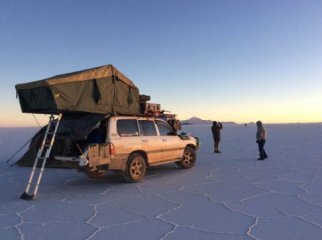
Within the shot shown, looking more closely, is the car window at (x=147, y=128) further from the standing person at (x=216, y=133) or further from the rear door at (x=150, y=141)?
the standing person at (x=216, y=133)

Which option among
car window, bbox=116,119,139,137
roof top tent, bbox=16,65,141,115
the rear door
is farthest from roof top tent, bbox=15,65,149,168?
the rear door

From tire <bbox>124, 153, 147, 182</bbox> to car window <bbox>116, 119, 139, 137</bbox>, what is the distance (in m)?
0.58

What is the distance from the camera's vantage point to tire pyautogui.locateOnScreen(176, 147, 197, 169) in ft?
37.4

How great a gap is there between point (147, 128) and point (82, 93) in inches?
94.7

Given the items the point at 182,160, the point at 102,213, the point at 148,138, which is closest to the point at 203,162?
the point at 182,160

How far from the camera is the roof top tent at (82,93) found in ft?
24.7

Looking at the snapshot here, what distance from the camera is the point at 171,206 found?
259 inches

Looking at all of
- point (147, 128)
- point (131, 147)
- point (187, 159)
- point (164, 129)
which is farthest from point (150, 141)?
point (187, 159)

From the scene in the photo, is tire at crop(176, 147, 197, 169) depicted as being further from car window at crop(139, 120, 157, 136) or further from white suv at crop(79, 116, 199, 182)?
car window at crop(139, 120, 157, 136)

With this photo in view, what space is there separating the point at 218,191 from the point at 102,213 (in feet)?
9.50

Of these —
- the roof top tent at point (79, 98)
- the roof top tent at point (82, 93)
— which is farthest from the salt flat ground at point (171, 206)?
the roof top tent at point (82, 93)

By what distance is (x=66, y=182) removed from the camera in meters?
9.49

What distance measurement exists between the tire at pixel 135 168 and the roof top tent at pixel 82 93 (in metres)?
1.26

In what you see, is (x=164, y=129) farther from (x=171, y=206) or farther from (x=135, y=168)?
(x=171, y=206)
